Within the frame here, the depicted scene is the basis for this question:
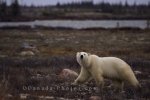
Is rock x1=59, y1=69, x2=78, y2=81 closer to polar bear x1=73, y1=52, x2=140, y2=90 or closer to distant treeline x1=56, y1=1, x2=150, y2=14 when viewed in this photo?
polar bear x1=73, y1=52, x2=140, y2=90

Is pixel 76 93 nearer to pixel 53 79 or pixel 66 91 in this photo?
pixel 66 91

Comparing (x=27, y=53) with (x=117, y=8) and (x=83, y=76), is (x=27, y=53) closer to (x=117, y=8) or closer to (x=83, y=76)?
(x=83, y=76)

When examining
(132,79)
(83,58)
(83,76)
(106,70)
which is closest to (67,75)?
(83,76)

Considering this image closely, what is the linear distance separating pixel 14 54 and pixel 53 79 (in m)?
10.3

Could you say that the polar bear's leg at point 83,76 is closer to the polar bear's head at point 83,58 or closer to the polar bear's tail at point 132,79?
the polar bear's head at point 83,58

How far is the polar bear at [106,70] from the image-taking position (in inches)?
422

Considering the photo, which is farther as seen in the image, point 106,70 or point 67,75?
point 67,75

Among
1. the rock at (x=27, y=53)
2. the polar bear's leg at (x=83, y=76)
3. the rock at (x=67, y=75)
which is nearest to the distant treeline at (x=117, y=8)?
the rock at (x=27, y=53)

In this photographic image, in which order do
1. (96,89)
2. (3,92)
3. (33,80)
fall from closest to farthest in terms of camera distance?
(3,92), (96,89), (33,80)

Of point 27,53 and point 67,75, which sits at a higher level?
point 67,75

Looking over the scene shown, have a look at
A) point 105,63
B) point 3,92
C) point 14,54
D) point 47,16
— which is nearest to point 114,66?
point 105,63

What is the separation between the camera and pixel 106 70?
10992 millimetres

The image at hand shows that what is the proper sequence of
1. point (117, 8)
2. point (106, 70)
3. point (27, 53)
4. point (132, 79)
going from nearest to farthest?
1. point (132, 79)
2. point (106, 70)
3. point (27, 53)
4. point (117, 8)

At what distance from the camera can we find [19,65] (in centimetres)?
1644
